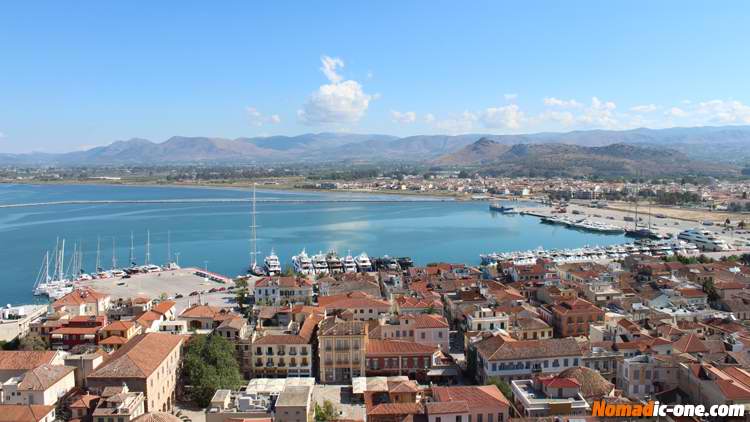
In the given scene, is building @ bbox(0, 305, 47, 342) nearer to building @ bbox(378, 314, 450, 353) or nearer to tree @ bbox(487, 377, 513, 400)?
building @ bbox(378, 314, 450, 353)

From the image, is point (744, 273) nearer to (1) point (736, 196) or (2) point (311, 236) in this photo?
(2) point (311, 236)

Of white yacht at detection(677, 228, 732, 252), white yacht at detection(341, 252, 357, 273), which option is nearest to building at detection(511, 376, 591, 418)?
white yacht at detection(341, 252, 357, 273)

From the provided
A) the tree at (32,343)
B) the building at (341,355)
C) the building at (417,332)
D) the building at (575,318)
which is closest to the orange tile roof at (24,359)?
the tree at (32,343)

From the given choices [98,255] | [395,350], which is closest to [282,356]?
[395,350]

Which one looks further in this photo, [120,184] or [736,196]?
[120,184]

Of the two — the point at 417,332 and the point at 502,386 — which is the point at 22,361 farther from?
the point at 502,386

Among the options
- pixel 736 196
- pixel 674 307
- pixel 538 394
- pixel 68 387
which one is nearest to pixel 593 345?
pixel 538 394

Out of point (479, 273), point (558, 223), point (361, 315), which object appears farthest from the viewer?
point (558, 223)
